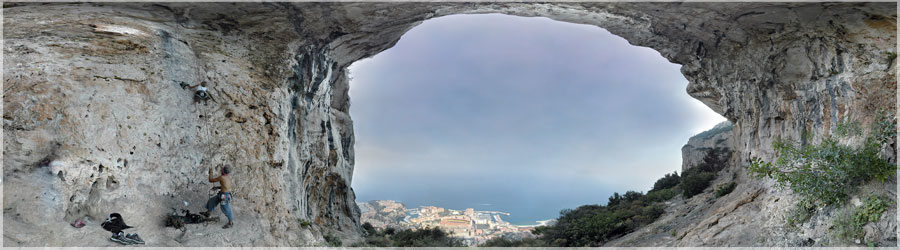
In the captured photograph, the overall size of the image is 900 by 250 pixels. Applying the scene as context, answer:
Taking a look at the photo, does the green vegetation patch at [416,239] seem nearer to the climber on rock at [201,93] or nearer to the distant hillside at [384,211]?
the climber on rock at [201,93]

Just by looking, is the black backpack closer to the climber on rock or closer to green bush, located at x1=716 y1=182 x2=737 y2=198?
the climber on rock

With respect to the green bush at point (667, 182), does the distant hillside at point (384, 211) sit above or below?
below

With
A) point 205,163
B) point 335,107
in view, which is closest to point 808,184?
point 205,163

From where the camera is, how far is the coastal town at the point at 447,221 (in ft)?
74.2

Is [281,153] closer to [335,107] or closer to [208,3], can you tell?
[208,3]

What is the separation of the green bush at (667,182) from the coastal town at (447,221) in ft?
32.6

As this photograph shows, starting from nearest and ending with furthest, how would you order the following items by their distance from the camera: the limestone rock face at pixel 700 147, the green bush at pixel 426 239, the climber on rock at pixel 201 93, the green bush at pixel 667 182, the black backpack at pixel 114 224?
the black backpack at pixel 114 224 < the climber on rock at pixel 201 93 < the green bush at pixel 426 239 < the green bush at pixel 667 182 < the limestone rock face at pixel 700 147

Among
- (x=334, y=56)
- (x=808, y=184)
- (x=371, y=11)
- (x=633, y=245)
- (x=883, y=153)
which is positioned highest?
(x=371, y=11)

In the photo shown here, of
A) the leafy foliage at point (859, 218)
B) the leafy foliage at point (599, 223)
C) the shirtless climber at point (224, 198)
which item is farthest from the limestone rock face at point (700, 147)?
the shirtless climber at point (224, 198)

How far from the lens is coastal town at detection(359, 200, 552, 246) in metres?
22.6

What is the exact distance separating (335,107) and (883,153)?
19.1 m

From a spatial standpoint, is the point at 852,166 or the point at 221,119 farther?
the point at 221,119

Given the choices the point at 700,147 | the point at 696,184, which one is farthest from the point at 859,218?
the point at 700,147

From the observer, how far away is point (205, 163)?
390 inches
